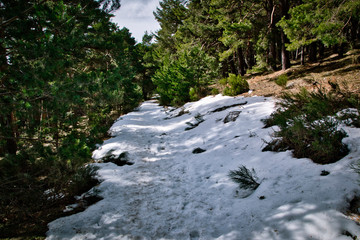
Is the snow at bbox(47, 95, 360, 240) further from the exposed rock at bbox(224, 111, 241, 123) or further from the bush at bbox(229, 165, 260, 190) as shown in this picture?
the exposed rock at bbox(224, 111, 241, 123)

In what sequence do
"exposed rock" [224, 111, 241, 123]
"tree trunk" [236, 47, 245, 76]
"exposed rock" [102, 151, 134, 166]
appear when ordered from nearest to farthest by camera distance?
"exposed rock" [102, 151, 134, 166], "exposed rock" [224, 111, 241, 123], "tree trunk" [236, 47, 245, 76]

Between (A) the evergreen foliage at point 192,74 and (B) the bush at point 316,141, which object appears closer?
(B) the bush at point 316,141

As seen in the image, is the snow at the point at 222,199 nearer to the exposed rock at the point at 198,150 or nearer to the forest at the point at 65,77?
the exposed rock at the point at 198,150

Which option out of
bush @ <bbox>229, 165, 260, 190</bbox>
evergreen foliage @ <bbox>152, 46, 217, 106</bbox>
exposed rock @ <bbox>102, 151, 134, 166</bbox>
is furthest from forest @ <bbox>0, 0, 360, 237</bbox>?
→ bush @ <bbox>229, 165, 260, 190</bbox>

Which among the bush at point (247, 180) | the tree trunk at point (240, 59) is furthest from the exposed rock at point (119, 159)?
the tree trunk at point (240, 59)

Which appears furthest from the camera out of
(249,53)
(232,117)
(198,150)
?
(249,53)

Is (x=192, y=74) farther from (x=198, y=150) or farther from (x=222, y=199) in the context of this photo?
(x=222, y=199)

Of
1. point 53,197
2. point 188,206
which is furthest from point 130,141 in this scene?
point 188,206

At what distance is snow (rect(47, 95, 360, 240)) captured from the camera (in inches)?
74.5

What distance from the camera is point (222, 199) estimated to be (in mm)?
2928

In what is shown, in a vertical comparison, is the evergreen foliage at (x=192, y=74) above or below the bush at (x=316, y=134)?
above

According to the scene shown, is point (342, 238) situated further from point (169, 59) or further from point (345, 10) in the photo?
point (169, 59)

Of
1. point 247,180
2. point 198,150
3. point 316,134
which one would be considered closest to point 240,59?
point 198,150

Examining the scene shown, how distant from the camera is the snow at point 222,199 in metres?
1.89
